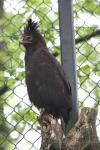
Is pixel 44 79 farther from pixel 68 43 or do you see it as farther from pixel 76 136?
pixel 76 136

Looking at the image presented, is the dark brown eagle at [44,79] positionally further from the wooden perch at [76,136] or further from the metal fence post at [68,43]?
the wooden perch at [76,136]

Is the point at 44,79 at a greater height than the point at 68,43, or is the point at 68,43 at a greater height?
the point at 68,43

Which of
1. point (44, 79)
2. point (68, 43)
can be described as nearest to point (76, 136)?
point (68, 43)

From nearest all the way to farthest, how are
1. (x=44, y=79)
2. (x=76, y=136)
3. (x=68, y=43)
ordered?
(x=76, y=136)
(x=68, y=43)
(x=44, y=79)

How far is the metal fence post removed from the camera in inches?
106

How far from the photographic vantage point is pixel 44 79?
296 cm

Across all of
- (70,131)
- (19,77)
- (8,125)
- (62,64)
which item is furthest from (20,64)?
(70,131)

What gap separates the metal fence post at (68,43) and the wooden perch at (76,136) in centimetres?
28

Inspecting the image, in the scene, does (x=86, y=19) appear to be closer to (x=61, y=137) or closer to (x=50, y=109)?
(x=50, y=109)

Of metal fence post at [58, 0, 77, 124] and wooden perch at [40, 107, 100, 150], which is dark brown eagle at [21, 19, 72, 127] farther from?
wooden perch at [40, 107, 100, 150]

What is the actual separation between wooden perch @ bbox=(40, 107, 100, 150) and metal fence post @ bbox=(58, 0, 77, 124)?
0.28m

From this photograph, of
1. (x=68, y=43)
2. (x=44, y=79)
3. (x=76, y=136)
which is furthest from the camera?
(x=44, y=79)

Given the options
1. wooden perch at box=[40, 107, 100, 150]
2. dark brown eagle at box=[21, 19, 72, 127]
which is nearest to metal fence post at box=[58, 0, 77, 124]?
dark brown eagle at box=[21, 19, 72, 127]

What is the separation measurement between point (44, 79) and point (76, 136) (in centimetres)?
65
